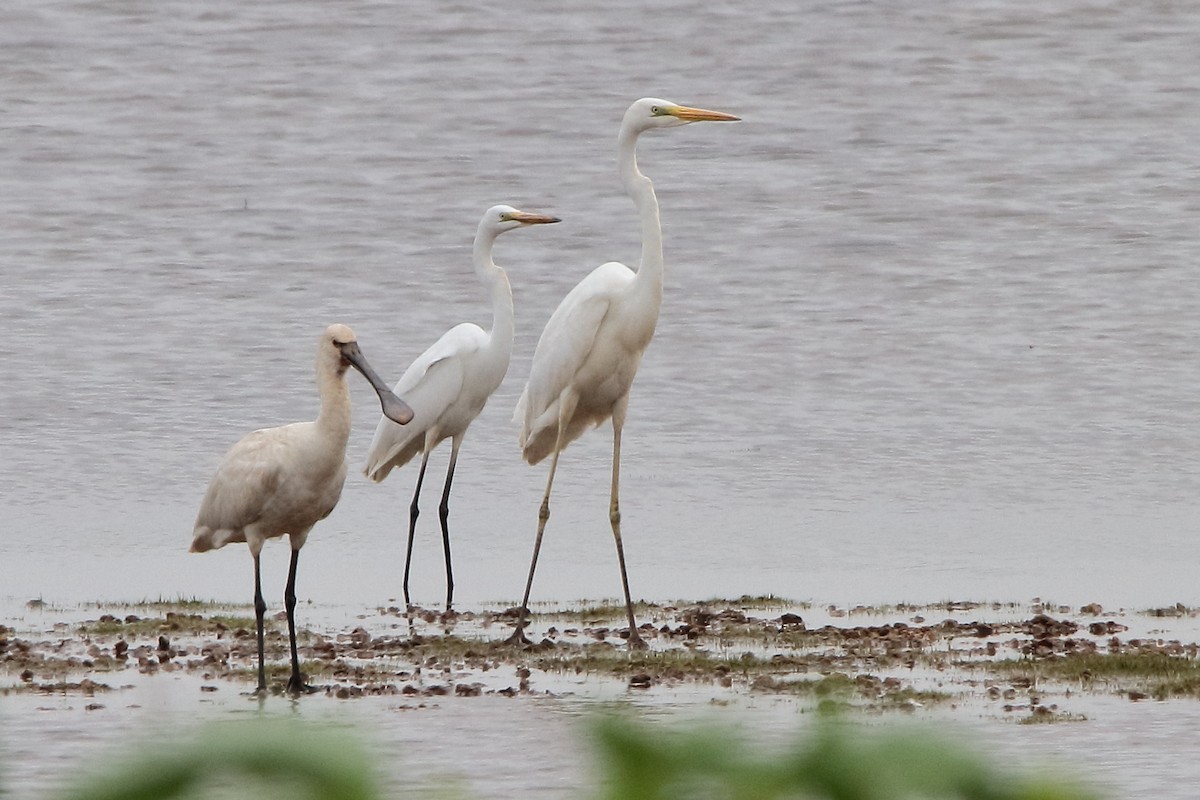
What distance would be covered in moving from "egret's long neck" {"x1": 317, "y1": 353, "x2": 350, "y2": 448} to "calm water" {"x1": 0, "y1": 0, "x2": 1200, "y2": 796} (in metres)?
2.71

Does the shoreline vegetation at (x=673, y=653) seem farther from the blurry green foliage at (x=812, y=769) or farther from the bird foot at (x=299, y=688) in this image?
the blurry green foliage at (x=812, y=769)

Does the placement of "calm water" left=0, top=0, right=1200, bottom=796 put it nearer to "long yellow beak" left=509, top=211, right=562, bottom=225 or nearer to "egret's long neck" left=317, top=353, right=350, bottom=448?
"long yellow beak" left=509, top=211, right=562, bottom=225

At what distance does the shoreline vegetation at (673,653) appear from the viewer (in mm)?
6922

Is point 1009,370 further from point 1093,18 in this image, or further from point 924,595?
point 1093,18

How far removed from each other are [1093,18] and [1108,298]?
9917 mm

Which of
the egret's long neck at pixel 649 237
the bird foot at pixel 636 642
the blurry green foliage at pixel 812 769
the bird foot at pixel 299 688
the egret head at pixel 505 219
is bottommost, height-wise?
the blurry green foliage at pixel 812 769

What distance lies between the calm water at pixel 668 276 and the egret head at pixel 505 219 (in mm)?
1647

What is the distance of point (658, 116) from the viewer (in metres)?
9.34

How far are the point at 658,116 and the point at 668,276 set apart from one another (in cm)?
905

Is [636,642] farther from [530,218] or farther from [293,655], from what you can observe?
[530,218]

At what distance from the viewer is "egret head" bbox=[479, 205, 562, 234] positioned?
1082cm

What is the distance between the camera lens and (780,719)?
5.89 meters

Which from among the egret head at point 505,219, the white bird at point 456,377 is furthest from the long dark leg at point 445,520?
the egret head at point 505,219

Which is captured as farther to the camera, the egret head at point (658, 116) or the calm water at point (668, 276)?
the calm water at point (668, 276)
